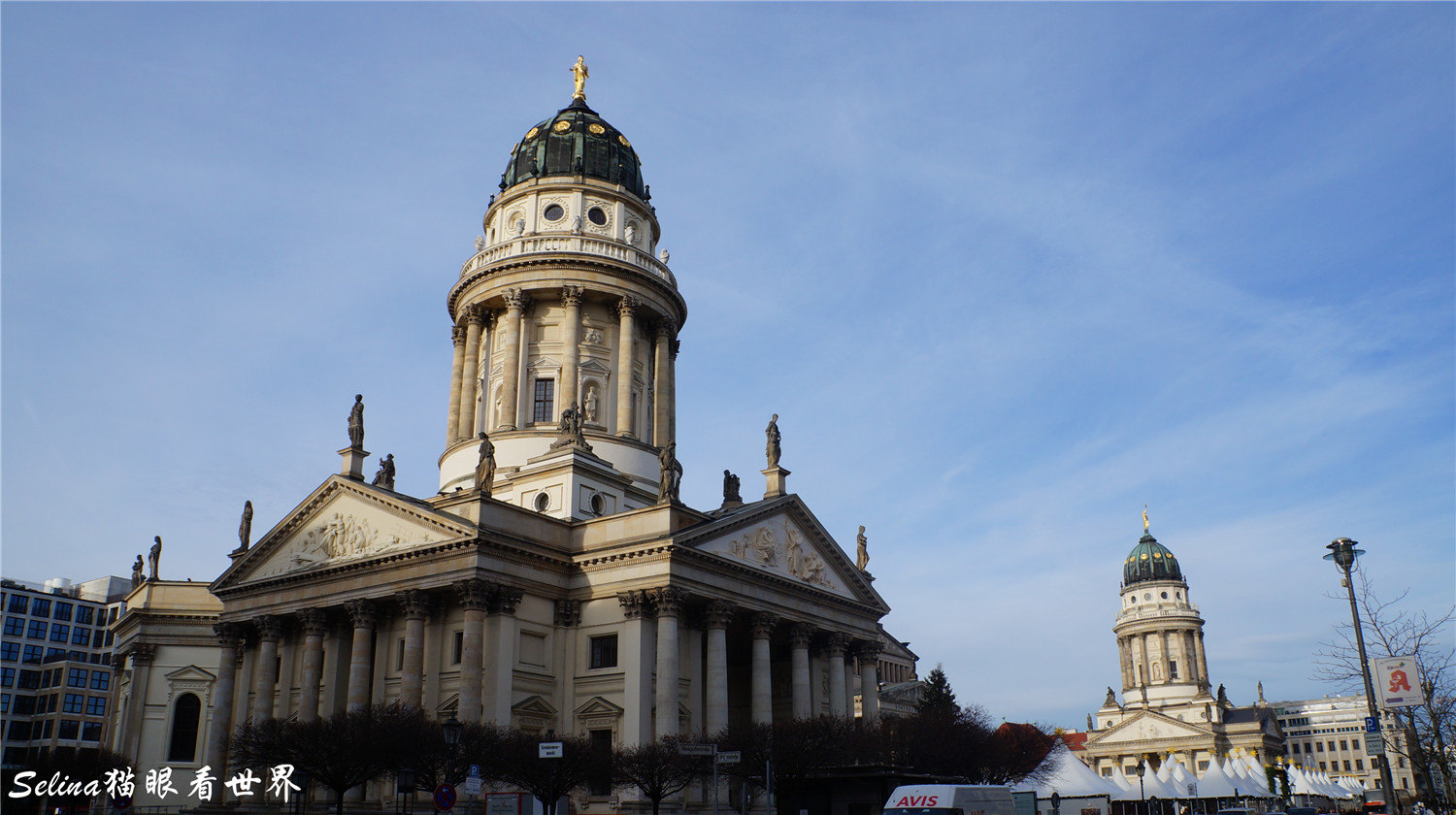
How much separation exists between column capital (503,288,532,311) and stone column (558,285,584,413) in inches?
75.2

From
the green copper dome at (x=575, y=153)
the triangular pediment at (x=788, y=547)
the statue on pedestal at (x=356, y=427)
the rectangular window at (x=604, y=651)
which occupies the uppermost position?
the green copper dome at (x=575, y=153)

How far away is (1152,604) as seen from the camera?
510 feet

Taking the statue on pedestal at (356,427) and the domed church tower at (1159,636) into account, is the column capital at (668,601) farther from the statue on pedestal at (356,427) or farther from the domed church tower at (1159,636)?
the domed church tower at (1159,636)

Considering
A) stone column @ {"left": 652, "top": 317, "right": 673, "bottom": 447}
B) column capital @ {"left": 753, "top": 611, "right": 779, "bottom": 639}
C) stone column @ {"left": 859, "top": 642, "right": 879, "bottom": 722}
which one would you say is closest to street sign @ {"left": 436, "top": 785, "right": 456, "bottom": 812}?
column capital @ {"left": 753, "top": 611, "right": 779, "bottom": 639}

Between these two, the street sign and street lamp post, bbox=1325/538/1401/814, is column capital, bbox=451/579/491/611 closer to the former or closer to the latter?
the street sign

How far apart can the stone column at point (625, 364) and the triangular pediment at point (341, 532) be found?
13944 mm

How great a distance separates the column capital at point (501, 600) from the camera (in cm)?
4350

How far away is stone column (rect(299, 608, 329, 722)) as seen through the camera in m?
47.8

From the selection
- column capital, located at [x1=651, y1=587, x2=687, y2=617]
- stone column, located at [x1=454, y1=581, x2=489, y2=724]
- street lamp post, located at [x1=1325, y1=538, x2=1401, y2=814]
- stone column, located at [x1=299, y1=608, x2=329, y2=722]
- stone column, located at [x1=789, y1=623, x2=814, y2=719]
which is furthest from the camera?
stone column, located at [x1=789, y1=623, x2=814, y2=719]

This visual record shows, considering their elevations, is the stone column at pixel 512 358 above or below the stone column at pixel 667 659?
above

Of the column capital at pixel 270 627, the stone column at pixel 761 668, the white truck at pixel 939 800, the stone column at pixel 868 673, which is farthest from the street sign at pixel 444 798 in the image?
the stone column at pixel 868 673

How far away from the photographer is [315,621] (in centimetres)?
4872

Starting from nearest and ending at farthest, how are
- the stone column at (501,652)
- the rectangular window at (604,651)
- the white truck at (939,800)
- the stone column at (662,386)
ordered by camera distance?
the white truck at (939,800) → the stone column at (501,652) → the rectangular window at (604,651) → the stone column at (662,386)

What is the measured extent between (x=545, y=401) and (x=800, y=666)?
61.7 ft
